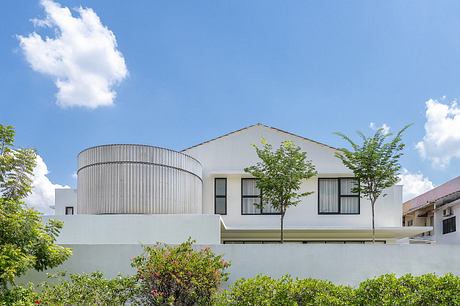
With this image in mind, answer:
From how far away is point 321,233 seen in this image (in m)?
18.3

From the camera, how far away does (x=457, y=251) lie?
11.2 metres

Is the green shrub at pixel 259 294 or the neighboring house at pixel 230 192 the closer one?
the green shrub at pixel 259 294

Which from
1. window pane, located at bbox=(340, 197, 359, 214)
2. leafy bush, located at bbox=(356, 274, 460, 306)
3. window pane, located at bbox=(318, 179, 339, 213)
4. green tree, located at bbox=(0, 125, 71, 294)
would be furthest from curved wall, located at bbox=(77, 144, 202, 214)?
leafy bush, located at bbox=(356, 274, 460, 306)

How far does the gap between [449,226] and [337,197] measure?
668 cm

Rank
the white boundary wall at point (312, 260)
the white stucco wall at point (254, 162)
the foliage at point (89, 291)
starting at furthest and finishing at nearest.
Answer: the white stucco wall at point (254, 162) < the white boundary wall at point (312, 260) < the foliage at point (89, 291)

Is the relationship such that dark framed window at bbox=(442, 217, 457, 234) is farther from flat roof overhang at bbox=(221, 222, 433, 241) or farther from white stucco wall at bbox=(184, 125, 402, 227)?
white stucco wall at bbox=(184, 125, 402, 227)

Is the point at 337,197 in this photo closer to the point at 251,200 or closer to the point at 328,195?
the point at 328,195

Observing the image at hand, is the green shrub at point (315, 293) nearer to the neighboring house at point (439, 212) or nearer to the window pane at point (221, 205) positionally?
the window pane at point (221, 205)

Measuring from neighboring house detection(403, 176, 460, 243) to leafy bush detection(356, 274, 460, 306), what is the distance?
40.2 ft

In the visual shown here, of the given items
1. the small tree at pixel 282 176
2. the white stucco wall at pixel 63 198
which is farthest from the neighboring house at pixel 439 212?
the white stucco wall at pixel 63 198

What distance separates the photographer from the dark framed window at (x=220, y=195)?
18.6 m

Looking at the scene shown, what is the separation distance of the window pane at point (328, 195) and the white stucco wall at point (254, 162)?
23cm

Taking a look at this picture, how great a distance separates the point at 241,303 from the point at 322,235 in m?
9.60

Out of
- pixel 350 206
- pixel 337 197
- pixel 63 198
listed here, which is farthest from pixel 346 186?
pixel 63 198
